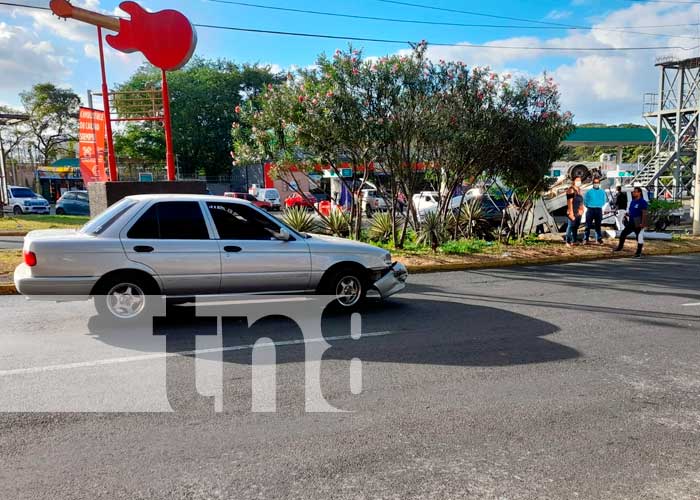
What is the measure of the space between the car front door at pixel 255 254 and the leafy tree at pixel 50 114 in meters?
55.0

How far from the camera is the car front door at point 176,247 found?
625 cm

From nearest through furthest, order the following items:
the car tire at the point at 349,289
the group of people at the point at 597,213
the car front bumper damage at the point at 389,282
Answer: the car tire at the point at 349,289 → the car front bumper damage at the point at 389,282 → the group of people at the point at 597,213

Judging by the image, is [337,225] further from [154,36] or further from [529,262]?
[154,36]

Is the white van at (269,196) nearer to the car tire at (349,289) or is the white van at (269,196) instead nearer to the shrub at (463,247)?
the shrub at (463,247)

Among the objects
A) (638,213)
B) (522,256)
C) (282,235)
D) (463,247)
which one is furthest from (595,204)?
(282,235)

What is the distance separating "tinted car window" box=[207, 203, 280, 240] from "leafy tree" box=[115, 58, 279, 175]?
3990 centimetres

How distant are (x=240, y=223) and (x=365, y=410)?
138 inches

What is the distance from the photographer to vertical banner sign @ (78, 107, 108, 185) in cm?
1900

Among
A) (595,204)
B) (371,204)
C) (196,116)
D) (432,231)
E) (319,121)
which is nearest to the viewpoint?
(319,121)

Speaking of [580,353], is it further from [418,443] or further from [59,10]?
[59,10]

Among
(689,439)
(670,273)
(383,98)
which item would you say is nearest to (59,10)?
(383,98)

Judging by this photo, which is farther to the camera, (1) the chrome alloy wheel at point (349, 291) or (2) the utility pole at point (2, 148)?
(2) the utility pole at point (2, 148)

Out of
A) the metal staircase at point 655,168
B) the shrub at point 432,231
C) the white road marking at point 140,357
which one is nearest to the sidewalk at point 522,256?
the shrub at point 432,231

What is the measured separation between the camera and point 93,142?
1944cm
